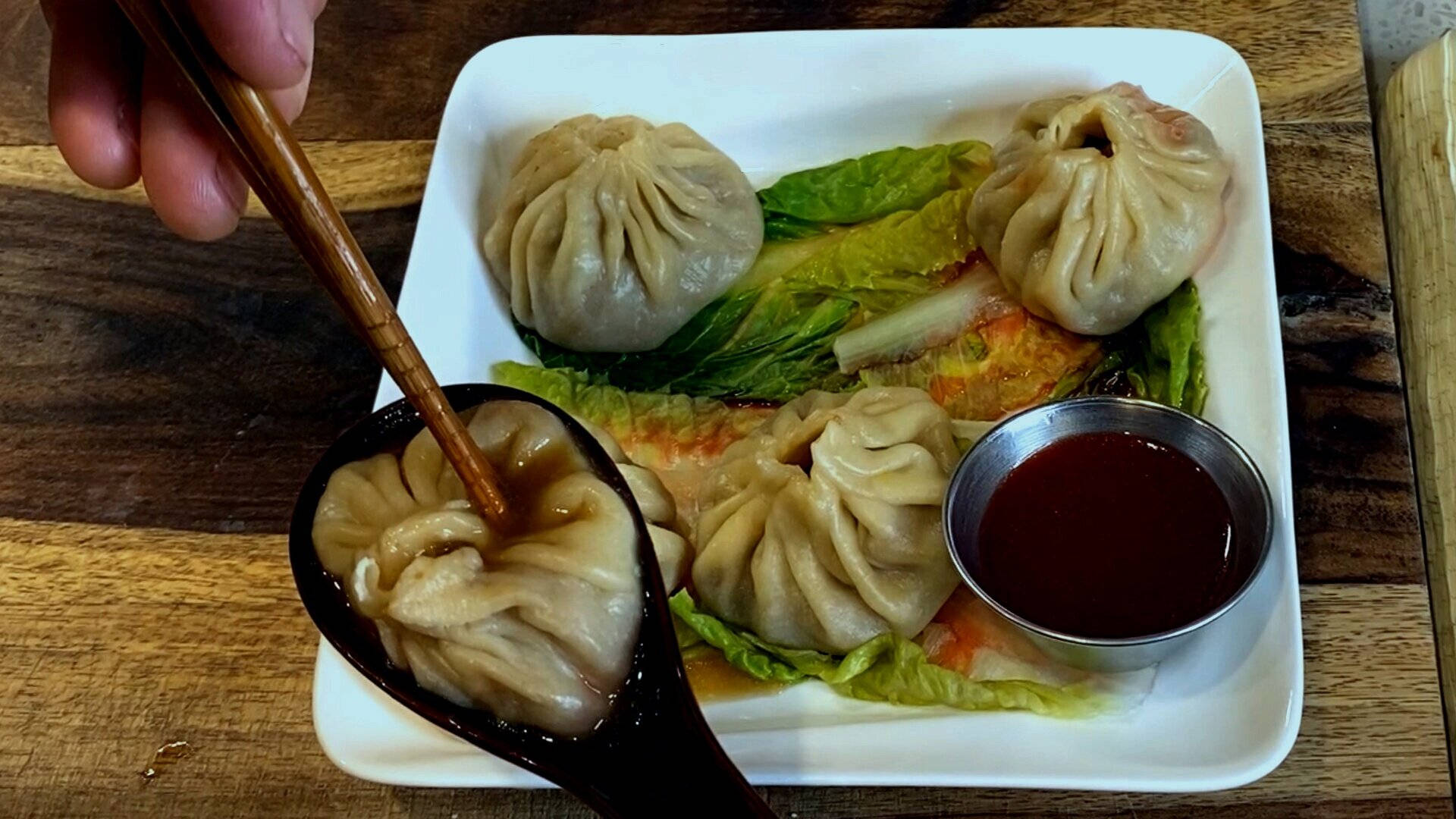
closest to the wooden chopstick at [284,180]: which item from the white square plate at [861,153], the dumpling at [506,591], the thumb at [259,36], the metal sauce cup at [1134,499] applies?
the thumb at [259,36]

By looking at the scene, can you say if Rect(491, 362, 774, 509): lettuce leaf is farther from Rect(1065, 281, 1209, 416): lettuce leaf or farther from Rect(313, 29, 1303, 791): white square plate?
Rect(1065, 281, 1209, 416): lettuce leaf

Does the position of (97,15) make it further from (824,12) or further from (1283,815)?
(1283,815)

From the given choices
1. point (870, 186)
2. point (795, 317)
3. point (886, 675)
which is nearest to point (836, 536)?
point (886, 675)

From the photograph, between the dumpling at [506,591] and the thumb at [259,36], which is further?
the dumpling at [506,591]

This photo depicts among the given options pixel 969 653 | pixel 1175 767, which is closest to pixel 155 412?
pixel 969 653

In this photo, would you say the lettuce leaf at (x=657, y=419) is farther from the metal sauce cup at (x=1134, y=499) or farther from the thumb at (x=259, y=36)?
the thumb at (x=259, y=36)

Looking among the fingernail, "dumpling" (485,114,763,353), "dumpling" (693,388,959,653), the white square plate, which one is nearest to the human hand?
the fingernail
